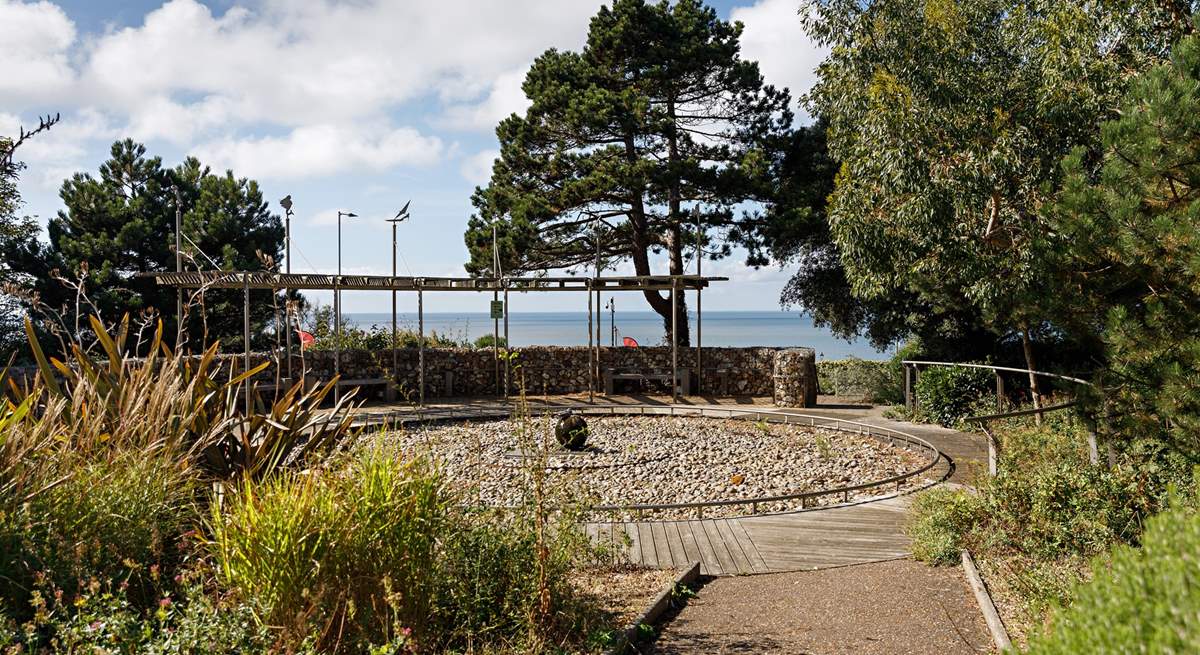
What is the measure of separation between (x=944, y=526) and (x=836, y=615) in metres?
1.57

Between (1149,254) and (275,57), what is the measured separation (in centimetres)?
742

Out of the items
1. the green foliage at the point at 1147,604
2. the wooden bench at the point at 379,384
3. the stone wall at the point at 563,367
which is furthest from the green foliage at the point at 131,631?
the stone wall at the point at 563,367

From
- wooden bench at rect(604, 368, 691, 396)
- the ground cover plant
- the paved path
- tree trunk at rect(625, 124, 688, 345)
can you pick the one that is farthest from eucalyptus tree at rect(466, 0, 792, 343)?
the ground cover plant

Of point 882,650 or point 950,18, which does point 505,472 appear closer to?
point 882,650

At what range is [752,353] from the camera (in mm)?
15781

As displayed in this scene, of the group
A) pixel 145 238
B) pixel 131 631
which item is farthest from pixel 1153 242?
pixel 145 238

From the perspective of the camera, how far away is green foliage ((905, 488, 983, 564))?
5.06 metres

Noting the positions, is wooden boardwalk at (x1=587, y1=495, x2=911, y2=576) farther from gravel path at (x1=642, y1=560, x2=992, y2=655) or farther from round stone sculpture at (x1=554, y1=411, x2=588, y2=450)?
round stone sculpture at (x1=554, y1=411, x2=588, y2=450)

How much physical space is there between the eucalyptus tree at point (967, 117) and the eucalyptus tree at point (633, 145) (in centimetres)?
587

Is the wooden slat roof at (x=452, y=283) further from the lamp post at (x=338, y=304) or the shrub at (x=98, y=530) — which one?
the shrub at (x=98, y=530)

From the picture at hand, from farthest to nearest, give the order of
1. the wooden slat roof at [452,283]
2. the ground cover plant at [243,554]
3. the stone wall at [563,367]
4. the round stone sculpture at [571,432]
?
the stone wall at [563,367]
the wooden slat roof at [452,283]
the round stone sculpture at [571,432]
the ground cover plant at [243,554]

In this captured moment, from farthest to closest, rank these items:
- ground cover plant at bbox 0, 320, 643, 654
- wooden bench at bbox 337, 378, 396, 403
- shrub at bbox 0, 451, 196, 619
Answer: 1. wooden bench at bbox 337, 378, 396, 403
2. shrub at bbox 0, 451, 196, 619
3. ground cover plant at bbox 0, 320, 643, 654

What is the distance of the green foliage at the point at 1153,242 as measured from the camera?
4984mm

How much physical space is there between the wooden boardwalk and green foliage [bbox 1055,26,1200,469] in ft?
6.24
